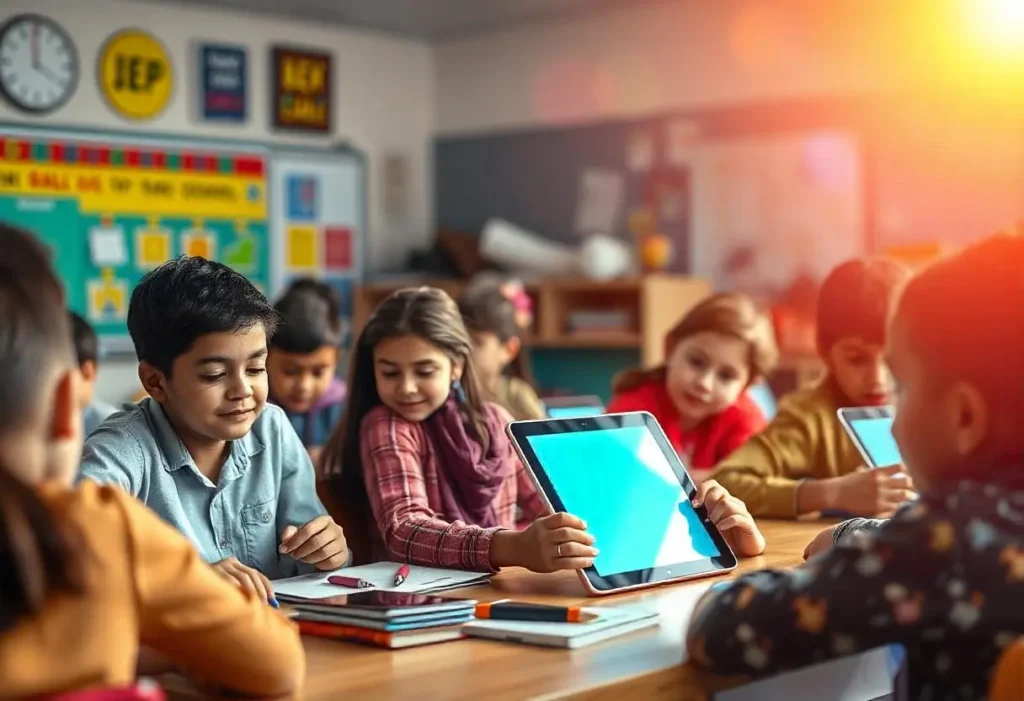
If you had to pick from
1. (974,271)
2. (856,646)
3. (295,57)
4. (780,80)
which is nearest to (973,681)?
(856,646)

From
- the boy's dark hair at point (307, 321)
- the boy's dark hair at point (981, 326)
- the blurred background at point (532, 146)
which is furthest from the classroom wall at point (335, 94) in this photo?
the boy's dark hair at point (981, 326)

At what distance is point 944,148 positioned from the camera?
542cm

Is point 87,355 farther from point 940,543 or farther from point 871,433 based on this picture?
point 940,543

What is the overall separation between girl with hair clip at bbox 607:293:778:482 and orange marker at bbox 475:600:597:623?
144 cm

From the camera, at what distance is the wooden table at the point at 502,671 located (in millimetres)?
1272

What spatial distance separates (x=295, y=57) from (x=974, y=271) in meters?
5.51

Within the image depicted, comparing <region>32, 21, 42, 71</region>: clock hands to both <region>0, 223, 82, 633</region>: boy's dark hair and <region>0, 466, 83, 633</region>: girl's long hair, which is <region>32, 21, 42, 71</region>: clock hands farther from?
<region>0, 466, 83, 633</region>: girl's long hair

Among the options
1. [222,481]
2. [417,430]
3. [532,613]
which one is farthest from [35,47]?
[532,613]

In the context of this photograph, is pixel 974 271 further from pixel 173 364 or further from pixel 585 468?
pixel 173 364

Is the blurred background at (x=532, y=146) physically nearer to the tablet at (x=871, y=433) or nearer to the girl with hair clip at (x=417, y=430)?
the tablet at (x=871, y=433)

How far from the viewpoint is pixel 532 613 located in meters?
1.56

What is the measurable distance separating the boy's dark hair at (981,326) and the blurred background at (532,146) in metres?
3.99

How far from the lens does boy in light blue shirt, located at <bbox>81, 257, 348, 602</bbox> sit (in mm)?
1872

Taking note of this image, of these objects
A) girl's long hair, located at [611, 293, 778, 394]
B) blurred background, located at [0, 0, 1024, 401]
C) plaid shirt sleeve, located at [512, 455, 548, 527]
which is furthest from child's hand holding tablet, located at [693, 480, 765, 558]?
blurred background, located at [0, 0, 1024, 401]
